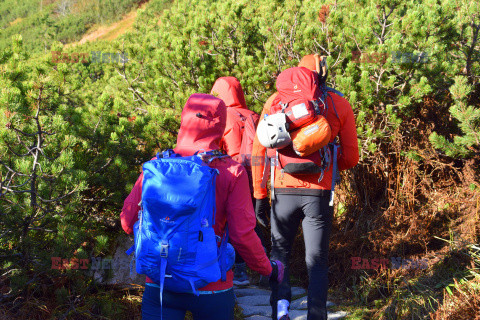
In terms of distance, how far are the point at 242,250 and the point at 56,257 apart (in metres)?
1.57

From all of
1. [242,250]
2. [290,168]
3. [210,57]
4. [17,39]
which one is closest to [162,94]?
[210,57]

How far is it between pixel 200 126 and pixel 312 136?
3.19ft

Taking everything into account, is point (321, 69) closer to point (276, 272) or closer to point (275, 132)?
point (275, 132)

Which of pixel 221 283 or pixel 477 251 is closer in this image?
pixel 221 283

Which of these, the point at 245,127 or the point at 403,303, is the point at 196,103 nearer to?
the point at 245,127

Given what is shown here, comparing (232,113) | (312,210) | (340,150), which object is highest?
(232,113)

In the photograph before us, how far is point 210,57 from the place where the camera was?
550cm

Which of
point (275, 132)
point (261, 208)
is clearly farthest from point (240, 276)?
point (275, 132)

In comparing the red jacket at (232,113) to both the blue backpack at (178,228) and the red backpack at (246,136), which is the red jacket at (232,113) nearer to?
the red backpack at (246,136)

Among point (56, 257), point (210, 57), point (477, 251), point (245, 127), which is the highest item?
point (210, 57)

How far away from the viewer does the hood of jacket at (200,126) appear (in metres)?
2.13

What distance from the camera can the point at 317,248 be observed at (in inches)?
116

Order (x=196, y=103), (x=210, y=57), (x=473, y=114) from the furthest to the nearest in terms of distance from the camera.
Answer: (x=210, y=57) < (x=473, y=114) < (x=196, y=103)

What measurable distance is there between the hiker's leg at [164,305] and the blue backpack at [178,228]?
0.25 ft
